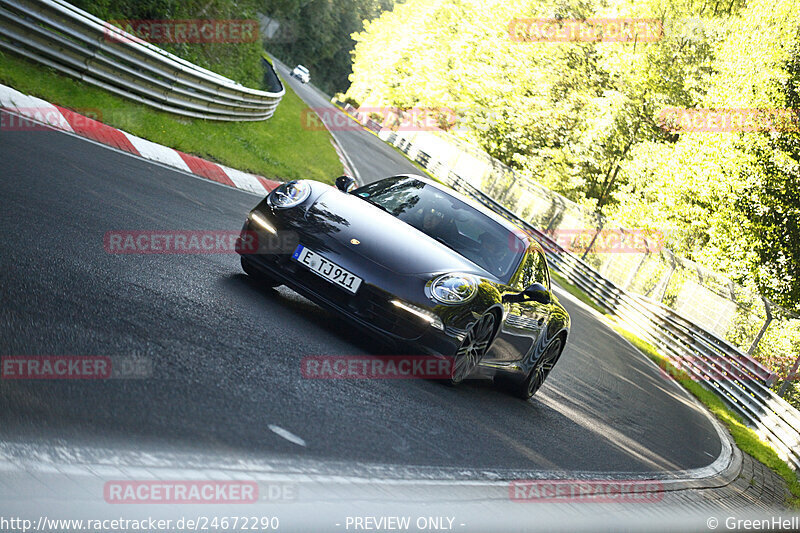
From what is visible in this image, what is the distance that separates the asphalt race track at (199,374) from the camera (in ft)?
11.4

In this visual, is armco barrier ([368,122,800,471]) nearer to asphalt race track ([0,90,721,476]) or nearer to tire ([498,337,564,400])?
asphalt race track ([0,90,721,476])

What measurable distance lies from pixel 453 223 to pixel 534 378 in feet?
5.79

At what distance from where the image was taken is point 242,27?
2155 cm

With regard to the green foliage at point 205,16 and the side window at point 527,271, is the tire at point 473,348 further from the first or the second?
the green foliage at point 205,16

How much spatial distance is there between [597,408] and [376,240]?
415cm

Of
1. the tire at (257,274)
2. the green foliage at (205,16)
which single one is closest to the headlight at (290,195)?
the tire at (257,274)

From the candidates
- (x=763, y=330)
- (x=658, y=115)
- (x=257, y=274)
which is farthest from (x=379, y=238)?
(x=658, y=115)

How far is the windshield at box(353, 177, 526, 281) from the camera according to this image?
263 inches

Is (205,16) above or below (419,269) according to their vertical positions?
above

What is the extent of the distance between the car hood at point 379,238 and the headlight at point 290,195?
0.13 metres

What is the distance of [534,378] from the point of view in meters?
7.58

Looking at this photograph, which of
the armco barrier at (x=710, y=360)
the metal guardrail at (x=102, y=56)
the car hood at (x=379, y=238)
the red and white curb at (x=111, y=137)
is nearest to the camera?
the car hood at (x=379, y=238)

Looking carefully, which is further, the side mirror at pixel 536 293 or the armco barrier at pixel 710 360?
the armco barrier at pixel 710 360

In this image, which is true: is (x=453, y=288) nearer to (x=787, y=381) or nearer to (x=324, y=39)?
(x=787, y=381)
